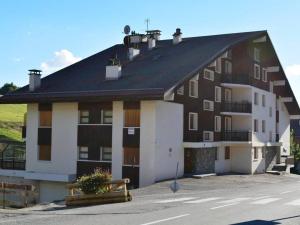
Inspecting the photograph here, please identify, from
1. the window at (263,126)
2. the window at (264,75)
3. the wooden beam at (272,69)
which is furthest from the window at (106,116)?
the wooden beam at (272,69)

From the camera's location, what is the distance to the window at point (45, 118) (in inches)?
1479

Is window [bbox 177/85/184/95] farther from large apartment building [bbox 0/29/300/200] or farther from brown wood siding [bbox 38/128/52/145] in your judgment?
brown wood siding [bbox 38/128/52/145]

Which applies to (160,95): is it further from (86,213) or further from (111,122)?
(86,213)

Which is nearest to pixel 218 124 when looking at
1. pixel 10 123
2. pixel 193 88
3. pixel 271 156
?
pixel 193 88

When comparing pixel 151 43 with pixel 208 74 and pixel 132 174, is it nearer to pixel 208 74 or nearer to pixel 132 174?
pixel 208 74

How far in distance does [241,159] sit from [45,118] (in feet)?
53.9

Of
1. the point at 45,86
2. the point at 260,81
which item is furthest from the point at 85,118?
the point at 260,81

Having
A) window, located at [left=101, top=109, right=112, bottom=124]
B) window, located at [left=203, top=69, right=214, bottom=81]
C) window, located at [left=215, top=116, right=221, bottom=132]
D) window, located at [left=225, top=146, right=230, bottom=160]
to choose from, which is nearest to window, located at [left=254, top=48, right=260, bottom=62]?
window, located at [left=203, top=69, right=214, bottom=81]

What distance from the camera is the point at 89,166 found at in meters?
35.4

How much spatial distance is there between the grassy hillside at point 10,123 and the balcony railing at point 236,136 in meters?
41.2

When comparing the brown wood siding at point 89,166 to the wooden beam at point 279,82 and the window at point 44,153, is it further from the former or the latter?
the wooden beam at point 279,82

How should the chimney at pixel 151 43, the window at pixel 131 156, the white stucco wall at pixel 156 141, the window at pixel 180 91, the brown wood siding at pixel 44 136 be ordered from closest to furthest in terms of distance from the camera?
the white stucco wall at pixel 156 141 → the window at pixel 131 156 → the window at pixel 180 91 → the brown wood siding at pixel 44 136 → the chimney at pixel 151 43

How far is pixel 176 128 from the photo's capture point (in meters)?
34.9

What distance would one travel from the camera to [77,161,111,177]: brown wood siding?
34.7 m
